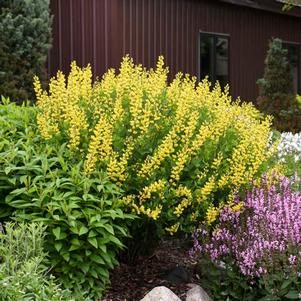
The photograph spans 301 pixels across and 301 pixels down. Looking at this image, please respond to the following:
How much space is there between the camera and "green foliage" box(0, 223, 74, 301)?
3.49 metres

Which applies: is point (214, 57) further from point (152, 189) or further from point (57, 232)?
point (57, 232)

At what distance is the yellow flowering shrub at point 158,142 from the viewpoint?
16.4 feet

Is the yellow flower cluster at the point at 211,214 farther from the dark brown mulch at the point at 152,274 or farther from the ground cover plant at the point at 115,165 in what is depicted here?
the dark brown mulch at the point at 152,274

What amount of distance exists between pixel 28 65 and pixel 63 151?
5.66 m

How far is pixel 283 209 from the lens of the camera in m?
5.07

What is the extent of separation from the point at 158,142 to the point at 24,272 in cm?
177

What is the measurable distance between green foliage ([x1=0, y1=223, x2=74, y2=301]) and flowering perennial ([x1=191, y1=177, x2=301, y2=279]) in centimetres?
142

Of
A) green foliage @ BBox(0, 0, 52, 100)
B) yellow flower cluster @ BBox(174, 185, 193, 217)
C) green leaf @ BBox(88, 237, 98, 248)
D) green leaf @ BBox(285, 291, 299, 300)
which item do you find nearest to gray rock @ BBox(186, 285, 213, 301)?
yellow flower cluster @ BBox(174, 185, 193, 217)

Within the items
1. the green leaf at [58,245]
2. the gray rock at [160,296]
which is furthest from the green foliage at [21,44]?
the gray rock at [160,296]

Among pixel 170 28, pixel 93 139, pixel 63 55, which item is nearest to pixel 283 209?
pixel 93 139

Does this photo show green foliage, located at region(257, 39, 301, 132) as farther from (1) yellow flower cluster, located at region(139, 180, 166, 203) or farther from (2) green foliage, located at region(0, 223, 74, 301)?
(2) green foliage, located at region(0, 223, 74, 301)

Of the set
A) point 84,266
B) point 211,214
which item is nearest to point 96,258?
point 84,266

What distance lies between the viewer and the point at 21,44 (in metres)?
10.5

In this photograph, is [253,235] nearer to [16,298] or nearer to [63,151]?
[63,151]
